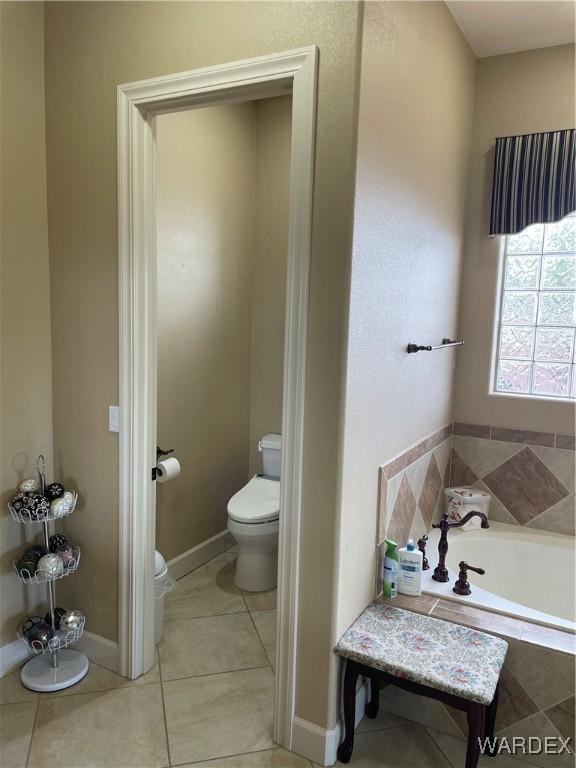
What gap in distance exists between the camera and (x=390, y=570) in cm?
211

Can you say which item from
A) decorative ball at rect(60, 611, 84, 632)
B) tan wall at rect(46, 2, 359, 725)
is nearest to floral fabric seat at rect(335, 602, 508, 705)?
tan wall at rect(46, 2, 359, 725)

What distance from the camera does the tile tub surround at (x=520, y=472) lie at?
9.29 ft

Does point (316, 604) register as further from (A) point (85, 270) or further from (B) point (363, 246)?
(A) point (85, 270)

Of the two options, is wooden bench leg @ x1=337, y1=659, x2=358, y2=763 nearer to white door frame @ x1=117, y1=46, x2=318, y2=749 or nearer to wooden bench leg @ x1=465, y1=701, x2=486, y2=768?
white door frame @ x1=117, y1=46, x2=318, y2=749

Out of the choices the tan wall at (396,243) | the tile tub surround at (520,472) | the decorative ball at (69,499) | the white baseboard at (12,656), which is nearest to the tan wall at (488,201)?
the tile tub surround at (520,472)

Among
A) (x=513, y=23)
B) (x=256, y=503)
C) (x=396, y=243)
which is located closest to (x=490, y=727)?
(x=256, y=503)

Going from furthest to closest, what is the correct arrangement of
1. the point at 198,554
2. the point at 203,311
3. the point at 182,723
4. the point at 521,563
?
the point at 198,554 < the point at 203,311 < the point at 521,563 < the point at 182,723

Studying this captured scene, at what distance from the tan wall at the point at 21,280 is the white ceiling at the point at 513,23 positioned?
171 cm

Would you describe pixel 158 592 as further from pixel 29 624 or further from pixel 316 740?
pixel 316 740

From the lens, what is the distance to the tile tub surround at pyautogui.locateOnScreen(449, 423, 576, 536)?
2830 mm

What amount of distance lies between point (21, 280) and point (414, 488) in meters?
1.85

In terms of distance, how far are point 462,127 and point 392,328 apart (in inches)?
52.1

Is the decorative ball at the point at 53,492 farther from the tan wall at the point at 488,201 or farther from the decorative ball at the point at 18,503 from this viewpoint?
the tan wall at the point at 488,201

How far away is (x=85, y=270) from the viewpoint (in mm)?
2191
